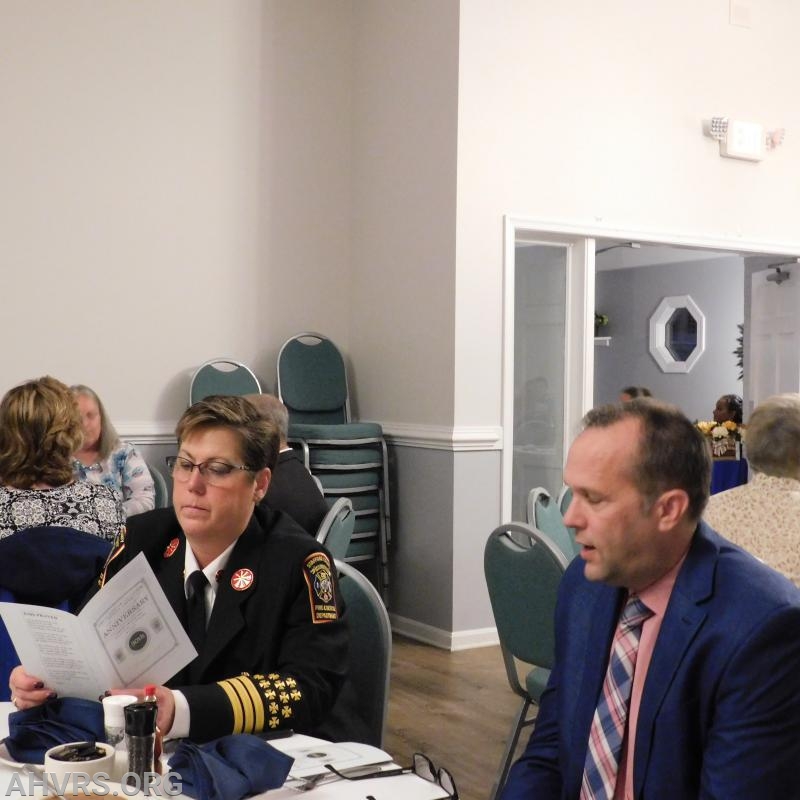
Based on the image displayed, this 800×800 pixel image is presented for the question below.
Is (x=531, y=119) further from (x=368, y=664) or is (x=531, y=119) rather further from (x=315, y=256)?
(x=368, y=664)

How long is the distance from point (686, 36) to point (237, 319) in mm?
3038

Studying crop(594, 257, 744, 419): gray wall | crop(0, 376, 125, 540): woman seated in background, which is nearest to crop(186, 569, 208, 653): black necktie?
crop(0, 376, 125, 540): woman seated in background

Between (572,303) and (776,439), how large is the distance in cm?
302

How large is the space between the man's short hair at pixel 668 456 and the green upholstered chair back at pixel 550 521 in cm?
217

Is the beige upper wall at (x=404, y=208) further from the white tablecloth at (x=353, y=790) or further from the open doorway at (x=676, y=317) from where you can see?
the open doorway at (x=676, y=317)

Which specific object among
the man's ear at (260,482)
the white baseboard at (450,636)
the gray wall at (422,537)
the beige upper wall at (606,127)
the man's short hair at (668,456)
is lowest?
the white baseboard at (450,636)

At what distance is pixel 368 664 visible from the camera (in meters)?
2.15

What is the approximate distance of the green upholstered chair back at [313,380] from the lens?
589 cm

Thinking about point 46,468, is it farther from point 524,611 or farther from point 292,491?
point 524,611

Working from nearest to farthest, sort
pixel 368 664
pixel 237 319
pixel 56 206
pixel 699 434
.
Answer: pixel 699 434 < pixel 368 664 < pixel 56 206 < pixel 237 319

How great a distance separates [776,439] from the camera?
3.04 metres

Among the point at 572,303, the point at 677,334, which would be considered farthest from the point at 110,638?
the point at 677,334

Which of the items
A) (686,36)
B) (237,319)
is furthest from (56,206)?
(686,36)

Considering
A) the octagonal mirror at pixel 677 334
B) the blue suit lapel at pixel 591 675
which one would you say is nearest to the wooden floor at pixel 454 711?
the blue suit lapel at pixel 591 675
